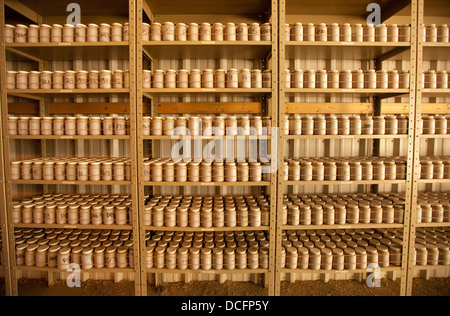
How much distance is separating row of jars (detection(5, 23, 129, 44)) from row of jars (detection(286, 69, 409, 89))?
1.56 m

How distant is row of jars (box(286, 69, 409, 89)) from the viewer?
7.43ft

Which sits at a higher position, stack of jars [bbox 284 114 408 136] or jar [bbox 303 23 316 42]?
jar [bbox 303 23 316 42]

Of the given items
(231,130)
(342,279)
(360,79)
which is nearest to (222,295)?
(342,279)

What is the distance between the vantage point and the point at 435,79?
7.57 feet

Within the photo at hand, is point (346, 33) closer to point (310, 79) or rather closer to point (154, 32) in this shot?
point (310, 79)

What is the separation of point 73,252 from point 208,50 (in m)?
2.26

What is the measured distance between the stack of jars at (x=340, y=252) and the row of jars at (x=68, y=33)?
2.45 m

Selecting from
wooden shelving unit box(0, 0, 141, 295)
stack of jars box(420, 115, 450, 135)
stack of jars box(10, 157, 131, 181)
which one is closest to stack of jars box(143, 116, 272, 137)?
wooden shelving unit box(0, 0, 141, 295)

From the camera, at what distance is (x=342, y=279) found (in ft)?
9.00

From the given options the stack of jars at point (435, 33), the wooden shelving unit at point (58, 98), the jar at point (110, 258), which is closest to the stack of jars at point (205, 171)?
the wooden shelving unit at point (58, 98)

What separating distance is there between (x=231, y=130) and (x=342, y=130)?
102 cm

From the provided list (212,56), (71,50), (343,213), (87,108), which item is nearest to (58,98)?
(87,108)

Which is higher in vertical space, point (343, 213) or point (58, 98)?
point (58, 98)

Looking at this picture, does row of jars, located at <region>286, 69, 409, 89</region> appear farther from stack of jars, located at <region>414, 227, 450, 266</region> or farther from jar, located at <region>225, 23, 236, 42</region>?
stack of jars, located at <region>414, 227, 450, 266</region>
